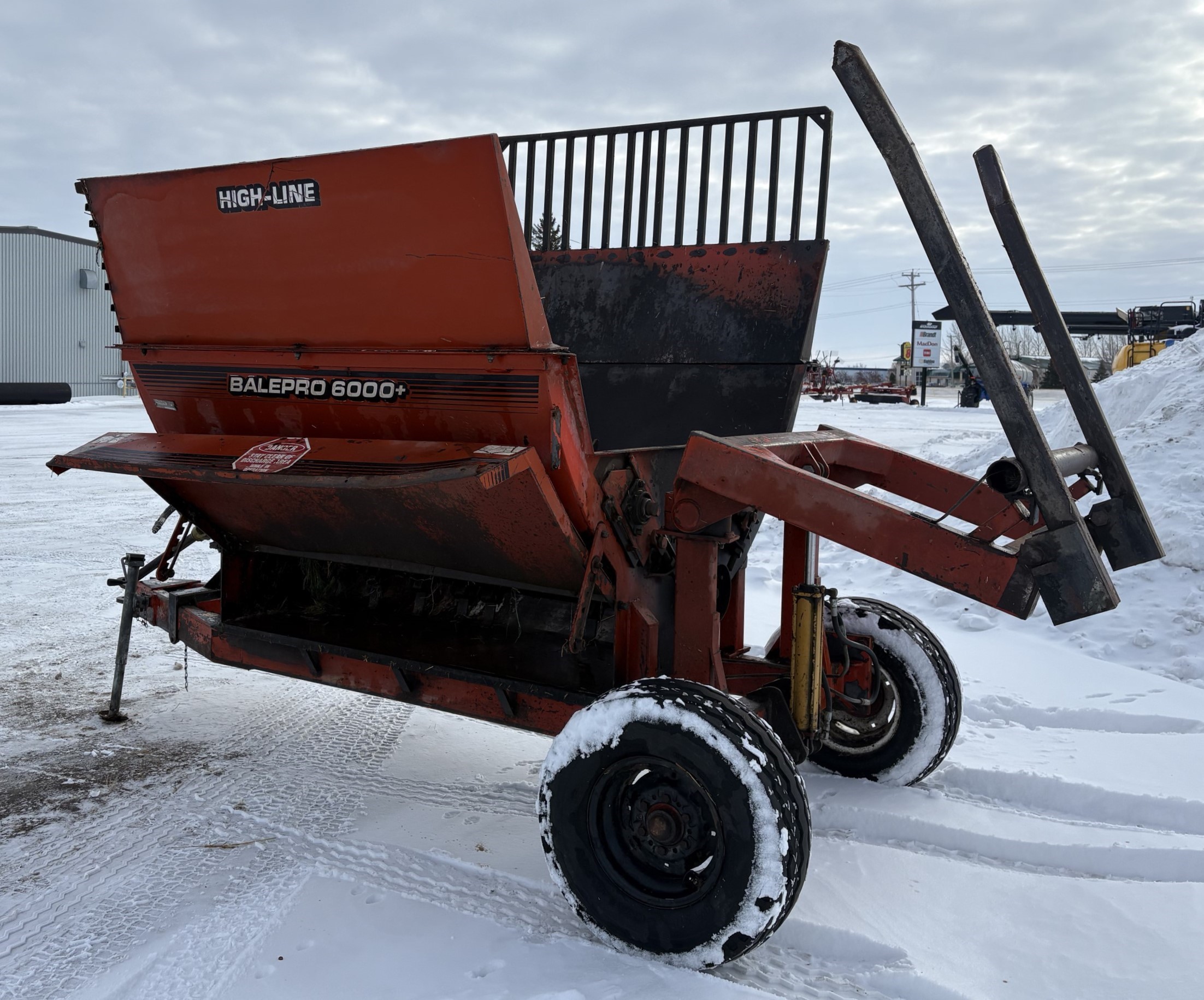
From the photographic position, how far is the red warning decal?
9.72 ft

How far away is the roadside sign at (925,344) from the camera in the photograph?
116 feet

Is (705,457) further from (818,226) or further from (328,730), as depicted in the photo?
(328,730)

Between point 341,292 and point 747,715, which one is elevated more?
point 341,292

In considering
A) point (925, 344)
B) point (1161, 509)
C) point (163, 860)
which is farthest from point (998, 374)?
point (925, 344)

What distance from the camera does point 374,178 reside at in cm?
280

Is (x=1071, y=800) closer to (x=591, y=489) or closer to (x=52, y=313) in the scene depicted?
(x=591, y=489)

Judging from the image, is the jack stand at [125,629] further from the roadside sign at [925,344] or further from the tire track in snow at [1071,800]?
the roadside sign at [925,344]

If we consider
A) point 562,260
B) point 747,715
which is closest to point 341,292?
point 562,260

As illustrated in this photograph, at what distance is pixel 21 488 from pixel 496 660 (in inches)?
347

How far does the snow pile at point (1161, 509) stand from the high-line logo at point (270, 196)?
430 centimetres

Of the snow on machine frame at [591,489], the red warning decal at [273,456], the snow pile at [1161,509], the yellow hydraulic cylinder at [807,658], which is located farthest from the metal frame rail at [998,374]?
the snow pile at [1161,509]

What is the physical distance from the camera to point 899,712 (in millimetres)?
3434

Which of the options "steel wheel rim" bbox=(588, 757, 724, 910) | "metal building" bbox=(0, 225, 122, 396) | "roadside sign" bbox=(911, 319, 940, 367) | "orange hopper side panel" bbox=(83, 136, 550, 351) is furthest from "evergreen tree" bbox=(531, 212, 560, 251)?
"roadside sign" bbox=(911, 319, 940, 367)

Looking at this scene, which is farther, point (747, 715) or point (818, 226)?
point (818, 226)
